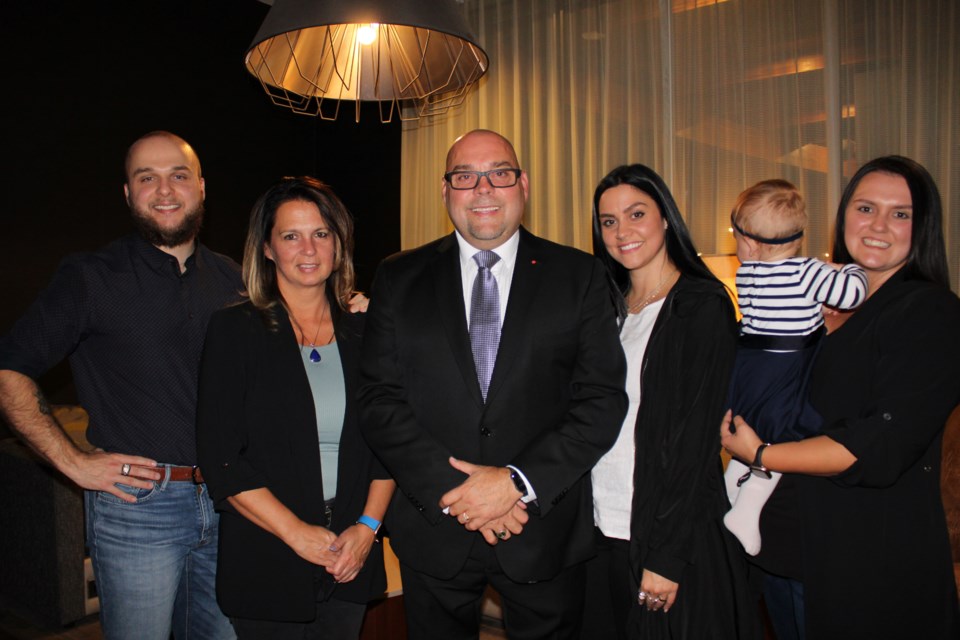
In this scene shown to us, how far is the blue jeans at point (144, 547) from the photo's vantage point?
2.14 m

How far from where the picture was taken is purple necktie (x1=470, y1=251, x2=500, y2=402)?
2012 mm

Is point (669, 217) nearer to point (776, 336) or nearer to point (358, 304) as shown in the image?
point (776, 336)

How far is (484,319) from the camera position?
80.6 inches

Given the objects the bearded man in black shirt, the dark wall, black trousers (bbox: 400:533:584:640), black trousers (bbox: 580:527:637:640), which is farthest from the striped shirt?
the dark wall

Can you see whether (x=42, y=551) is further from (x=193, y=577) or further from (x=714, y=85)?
(x=714, y=85)

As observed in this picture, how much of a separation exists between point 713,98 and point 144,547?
4212mm

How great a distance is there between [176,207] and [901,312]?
A: 82.5 inches

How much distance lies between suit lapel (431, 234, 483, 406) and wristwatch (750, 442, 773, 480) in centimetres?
73

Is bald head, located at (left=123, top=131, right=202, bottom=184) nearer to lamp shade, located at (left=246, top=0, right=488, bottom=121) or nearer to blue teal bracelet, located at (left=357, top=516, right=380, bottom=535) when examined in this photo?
lamp shade, located at (left=246, top=0, right=488, bottom=121)

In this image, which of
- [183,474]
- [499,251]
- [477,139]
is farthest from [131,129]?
[499,251]

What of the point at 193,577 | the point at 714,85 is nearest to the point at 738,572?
the point at 193,577

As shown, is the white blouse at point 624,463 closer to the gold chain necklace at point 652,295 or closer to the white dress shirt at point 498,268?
the gold chain necklace at point 652,295

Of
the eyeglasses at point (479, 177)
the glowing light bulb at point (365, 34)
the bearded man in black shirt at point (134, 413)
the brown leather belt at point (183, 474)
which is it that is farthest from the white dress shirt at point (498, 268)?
the brown leather belt at point (183, 474)

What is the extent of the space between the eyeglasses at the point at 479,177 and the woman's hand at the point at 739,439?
0.88m
